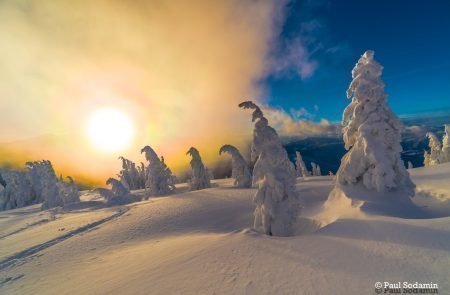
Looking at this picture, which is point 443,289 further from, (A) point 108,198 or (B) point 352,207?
(A) point 108,198

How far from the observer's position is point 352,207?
1423 centimetres

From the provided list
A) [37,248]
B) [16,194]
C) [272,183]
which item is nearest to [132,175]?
[16,194]

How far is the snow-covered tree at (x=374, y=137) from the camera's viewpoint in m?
15.6

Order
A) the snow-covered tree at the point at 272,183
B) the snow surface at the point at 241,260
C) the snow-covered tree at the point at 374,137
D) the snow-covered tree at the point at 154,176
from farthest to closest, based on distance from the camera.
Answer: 1. the snow-covered tree at the point at 154,176
2. the snow-covered tree at the point at 374,137
3. the snow-covered tree at the point at 272,183
4. the snow surface at the point at 241,260

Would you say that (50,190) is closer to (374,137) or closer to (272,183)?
(272,183)

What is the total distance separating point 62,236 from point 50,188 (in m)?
30.4

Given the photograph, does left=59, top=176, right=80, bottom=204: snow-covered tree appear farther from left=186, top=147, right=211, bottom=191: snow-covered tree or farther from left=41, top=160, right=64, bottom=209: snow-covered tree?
left=186, top=147, right=211, bottom=191: snow-covered tree

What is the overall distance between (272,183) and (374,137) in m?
8.39

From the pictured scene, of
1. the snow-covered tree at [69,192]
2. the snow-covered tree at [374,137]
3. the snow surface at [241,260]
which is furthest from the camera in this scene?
the snow-covered tree at [69,192]

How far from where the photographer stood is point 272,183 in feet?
44.0

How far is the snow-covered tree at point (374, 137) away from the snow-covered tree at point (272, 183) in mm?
6056

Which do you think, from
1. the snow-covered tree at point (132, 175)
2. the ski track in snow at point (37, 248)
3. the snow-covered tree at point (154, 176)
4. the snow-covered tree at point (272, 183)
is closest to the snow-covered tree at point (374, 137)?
the snow-covered tree at point (272, 183)

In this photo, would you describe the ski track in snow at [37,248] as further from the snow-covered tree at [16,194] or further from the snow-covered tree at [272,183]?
the snow-covered tree at [16,194]

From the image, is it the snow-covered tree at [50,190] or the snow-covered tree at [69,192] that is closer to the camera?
the snow-covered tree at [50,190]
